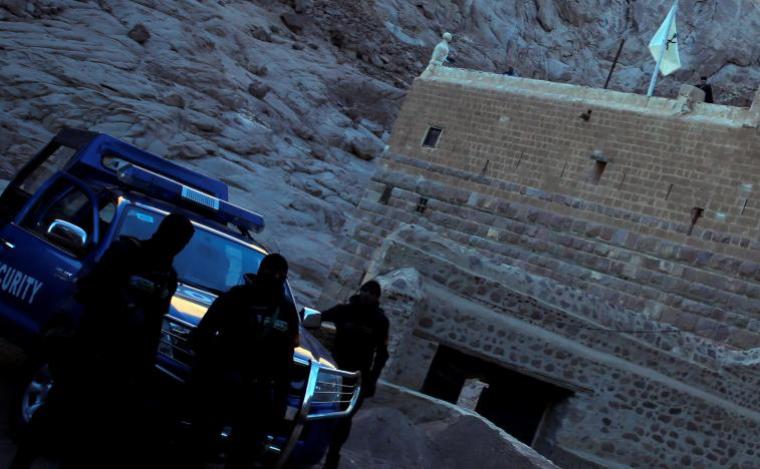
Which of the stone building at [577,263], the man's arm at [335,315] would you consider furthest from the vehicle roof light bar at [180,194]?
the stone building at [577,263]

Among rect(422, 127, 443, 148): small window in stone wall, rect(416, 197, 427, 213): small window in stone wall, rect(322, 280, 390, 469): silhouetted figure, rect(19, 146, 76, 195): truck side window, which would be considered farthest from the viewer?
rect(422, 127, 443, 148): small window in stone wall

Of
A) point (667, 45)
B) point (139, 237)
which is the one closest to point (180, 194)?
point (139, 237)

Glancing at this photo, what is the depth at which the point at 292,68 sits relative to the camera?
30500mm

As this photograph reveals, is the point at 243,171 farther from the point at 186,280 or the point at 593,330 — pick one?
the point at 186,280

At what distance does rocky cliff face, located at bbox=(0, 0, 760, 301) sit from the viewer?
21.6 meters

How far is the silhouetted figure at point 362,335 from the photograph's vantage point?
245 inches

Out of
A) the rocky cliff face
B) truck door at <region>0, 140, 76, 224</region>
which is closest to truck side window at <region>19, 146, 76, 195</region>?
truck door at <region>0, 140, 76, 224</region>

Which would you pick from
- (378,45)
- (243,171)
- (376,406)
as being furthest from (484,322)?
(378,45)

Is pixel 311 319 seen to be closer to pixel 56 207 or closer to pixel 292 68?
pixel 56 207

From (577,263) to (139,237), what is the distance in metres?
12.0

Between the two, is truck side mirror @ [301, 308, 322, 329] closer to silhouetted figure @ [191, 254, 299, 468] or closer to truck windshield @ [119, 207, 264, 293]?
truck windshield @ [119, 207, 264, 293]

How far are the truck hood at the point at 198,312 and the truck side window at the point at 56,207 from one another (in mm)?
1277

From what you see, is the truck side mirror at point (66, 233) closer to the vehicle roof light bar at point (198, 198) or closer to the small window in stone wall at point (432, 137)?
the vehicle roof light bar at point (198, 198)

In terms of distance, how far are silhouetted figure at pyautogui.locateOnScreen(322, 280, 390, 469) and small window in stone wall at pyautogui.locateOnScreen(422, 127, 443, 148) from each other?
1282 centimetres
